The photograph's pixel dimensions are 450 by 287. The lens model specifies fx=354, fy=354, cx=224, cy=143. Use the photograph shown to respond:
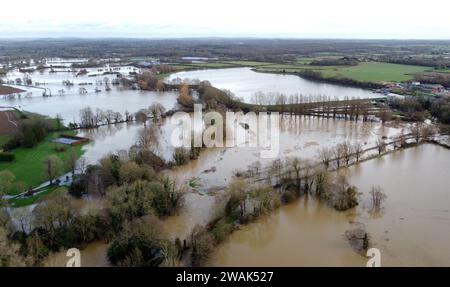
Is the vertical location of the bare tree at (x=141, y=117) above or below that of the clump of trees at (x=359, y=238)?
above

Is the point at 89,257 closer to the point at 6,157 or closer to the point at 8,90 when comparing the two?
the point at 6,157

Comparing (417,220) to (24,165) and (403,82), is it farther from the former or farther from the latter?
(403,82)

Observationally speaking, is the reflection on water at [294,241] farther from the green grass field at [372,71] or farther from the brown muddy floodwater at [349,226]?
the green grass field at [372,71]

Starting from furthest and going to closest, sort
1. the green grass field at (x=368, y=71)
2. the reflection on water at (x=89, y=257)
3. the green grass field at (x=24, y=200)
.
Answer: the green grass field at (x=368, y=71)
the green grass field at (x=24, y=200)
the reflection on water at (x=89, y=257)

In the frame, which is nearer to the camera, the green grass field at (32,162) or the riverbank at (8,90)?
the green grass field at (32,162)

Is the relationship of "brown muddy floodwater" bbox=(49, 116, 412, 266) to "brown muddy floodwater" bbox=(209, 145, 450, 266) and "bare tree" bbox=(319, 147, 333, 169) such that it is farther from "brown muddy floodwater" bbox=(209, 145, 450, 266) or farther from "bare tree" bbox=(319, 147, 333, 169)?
"bare tree" bbox=(319, 147, 333, 169)

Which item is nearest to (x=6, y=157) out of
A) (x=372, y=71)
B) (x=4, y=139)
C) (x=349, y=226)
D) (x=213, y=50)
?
(x=4, y=139)

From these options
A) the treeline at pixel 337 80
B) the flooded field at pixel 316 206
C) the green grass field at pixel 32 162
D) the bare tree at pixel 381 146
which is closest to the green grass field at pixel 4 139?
the green grass field at pixel 32 162
